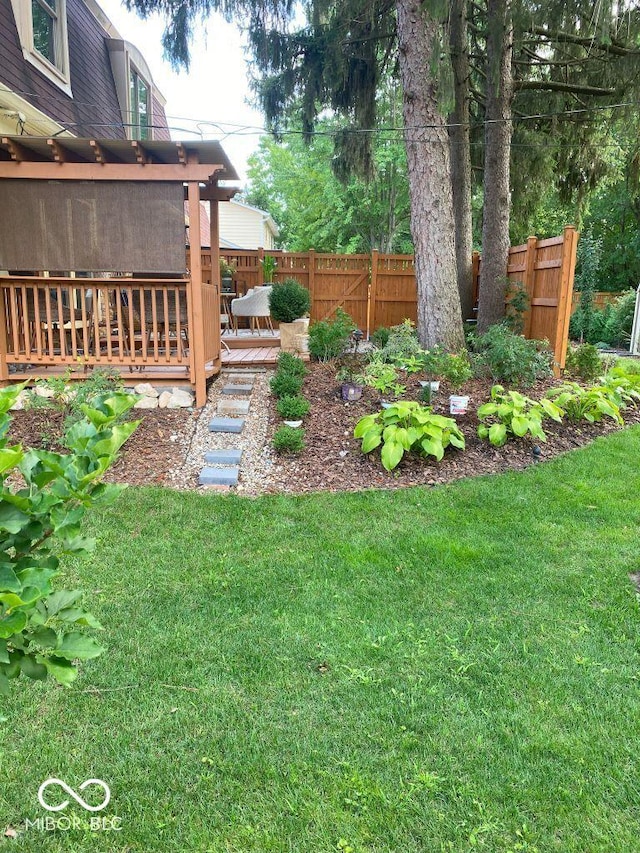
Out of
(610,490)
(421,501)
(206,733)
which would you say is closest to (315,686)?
(206,733)

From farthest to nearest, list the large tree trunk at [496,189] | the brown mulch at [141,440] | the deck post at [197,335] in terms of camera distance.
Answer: the large tree trunk at [496,189] → the deck post at [197,335] → the brown mulch at [141,440]

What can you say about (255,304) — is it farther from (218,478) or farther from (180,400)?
(218,478)

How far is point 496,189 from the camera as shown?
850 centimetres

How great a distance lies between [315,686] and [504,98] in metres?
8.73

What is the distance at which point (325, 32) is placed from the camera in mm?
8625

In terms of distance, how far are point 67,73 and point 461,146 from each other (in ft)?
18.5

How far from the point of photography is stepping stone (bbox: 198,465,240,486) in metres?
4.33

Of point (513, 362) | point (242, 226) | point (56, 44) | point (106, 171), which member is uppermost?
point (56, 44)

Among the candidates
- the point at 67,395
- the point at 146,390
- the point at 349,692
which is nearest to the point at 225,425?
the point at 146,390

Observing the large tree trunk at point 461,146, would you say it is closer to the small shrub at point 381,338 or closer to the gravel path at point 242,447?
the small shrub at point 381,338

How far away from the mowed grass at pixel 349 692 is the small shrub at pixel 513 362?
270cm

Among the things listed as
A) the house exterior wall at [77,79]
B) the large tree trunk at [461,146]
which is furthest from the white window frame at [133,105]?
the large tree trunk at [461,146]

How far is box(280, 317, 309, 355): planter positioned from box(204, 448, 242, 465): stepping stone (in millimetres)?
3092

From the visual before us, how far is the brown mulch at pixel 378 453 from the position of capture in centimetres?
441
